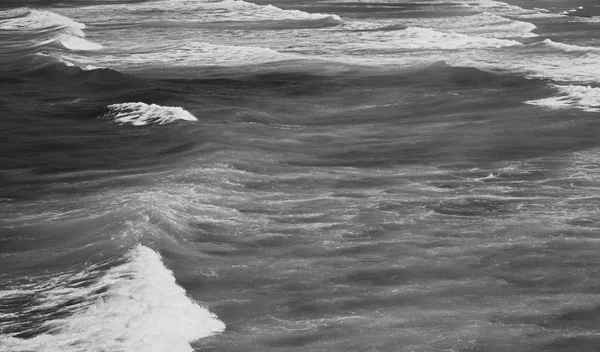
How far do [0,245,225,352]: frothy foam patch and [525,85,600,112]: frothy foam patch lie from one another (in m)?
15.2

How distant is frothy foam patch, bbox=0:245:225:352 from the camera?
42.1 feet

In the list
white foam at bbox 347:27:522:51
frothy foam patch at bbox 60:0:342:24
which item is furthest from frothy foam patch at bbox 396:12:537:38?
frothy foam patch at bbox 60:0:342:24

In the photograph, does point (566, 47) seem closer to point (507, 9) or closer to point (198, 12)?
point (507, 9)

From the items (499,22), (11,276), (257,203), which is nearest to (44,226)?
(11,276)

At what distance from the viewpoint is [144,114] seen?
28094 millimetres

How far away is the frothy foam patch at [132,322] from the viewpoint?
12.8 m

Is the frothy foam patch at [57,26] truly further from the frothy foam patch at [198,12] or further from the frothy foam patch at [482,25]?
the frothy foam patch at [482,25]

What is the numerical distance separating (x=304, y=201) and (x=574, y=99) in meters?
11.8

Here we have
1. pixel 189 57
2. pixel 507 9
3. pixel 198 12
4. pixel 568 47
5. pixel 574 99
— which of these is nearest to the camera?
pixel 574 99

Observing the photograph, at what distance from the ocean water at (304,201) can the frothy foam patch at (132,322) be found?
0.04m

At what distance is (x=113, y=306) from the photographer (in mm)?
13945

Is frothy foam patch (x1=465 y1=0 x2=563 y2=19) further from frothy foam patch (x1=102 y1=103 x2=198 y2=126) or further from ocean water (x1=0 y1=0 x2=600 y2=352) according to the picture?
frothy foam patch (x1=102 y1=103 x2=198 y2=126)

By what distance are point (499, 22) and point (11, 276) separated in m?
36.7

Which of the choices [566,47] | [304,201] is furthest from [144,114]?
[566,47]
